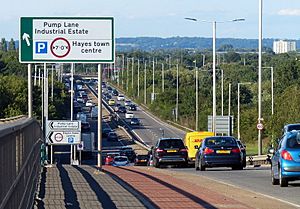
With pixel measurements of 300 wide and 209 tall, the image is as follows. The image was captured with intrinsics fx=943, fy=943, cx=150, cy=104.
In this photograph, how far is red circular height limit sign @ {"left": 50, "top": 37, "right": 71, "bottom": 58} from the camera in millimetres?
31047

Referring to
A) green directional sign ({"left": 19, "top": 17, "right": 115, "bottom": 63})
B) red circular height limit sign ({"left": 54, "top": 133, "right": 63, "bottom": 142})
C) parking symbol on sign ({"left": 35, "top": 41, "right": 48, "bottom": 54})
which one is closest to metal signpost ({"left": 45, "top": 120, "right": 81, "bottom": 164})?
red circular height limit sign ({"left": 54, "top": 133, "right": 63, "bottom": 142})

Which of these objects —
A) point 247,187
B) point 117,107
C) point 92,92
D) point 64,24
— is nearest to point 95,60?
point 64,24

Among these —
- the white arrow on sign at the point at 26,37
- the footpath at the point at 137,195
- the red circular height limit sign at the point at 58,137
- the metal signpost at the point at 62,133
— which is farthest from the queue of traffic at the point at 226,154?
the white arrow on sign at the point at 26,37

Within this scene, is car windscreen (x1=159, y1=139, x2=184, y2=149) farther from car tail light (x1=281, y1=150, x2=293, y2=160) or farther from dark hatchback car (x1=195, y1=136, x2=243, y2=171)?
car tail light (x1=281, y1=150, x2=293, y2=160)

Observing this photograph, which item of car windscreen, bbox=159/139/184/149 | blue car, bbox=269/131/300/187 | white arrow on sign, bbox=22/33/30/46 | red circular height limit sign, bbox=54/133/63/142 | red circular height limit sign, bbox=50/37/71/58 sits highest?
white arrow on sign, bbox=22/33/30/46

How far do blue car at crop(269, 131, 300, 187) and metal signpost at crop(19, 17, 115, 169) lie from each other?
289 inches

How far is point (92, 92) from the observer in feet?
653

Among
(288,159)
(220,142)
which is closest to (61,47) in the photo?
(220,142)

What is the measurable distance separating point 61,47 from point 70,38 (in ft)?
1.41

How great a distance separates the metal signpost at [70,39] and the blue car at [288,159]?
733 cm

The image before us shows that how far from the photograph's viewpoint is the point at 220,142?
3762 centimetres

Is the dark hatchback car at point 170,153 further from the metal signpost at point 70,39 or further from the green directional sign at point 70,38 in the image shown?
the green directional sign at point 70,38

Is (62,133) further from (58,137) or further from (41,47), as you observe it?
(41,47)

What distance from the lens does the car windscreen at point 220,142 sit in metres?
37.2
